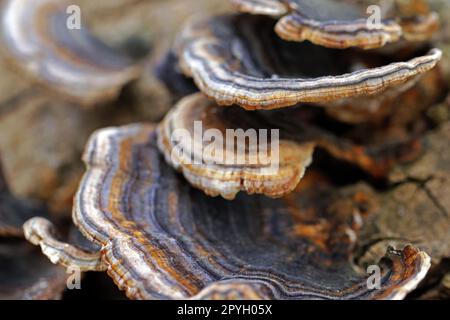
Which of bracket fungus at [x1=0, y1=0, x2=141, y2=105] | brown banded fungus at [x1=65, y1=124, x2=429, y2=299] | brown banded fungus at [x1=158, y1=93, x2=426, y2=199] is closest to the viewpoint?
brown banded fungus at [x1=65, y1=124, x2=429, y2=299]

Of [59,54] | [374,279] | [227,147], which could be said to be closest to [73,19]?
[59,54]

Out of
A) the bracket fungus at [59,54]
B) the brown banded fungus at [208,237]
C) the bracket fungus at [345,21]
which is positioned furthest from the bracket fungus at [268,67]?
the bracket fungus at [59,54]

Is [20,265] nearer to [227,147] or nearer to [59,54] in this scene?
[59,54]

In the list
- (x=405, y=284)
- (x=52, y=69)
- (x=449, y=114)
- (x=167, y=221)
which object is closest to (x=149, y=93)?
(x=52, y=69)

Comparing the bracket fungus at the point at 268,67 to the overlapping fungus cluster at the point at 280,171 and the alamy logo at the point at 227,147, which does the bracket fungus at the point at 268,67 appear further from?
the alamy logo at the point at 227,147

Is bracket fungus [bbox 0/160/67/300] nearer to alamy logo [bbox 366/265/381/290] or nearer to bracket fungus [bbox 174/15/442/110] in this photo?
bracket fungus [bbox 174/15/442/110]

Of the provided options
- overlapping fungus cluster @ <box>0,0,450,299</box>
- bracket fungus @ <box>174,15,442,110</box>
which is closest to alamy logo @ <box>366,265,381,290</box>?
overlapping fungus cluster @ <box>0,0,450,299</box>
